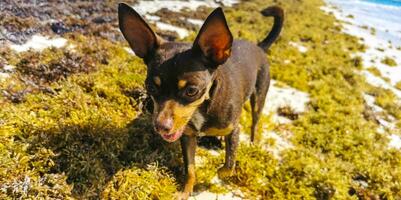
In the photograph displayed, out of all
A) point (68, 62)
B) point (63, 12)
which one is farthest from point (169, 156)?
point (63, 12)

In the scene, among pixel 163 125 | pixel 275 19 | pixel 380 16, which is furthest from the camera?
pixel 380 16

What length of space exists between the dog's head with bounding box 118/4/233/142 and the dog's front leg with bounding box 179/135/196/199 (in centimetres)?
58

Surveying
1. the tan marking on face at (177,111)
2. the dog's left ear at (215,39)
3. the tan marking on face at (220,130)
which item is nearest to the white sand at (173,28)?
the tan marking on face at (220,130)

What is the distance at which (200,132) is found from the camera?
3869 mm

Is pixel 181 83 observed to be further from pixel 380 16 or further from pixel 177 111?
pixel 380 16

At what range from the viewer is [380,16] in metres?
21.8

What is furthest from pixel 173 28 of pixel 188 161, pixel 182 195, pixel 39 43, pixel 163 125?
pixel 163 125

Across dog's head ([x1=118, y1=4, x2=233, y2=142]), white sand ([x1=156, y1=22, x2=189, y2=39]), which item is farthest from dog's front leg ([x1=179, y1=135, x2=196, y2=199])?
white sand ([x1=156, y1=22, x2=189, y2=39])

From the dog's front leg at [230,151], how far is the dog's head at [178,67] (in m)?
0.84

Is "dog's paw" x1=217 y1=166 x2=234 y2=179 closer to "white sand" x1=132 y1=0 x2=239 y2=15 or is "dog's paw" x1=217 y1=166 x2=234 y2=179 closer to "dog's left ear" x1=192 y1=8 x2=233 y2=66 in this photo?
"dog's left ear" x1=192 y1=8 x2=233 y2=66

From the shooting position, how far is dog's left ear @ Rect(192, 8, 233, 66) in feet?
9.95

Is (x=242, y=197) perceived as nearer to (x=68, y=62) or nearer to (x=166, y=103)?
(x=166, y=103)

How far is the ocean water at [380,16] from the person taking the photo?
18211 millimetres

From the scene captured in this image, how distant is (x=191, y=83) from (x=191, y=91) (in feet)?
0.23
